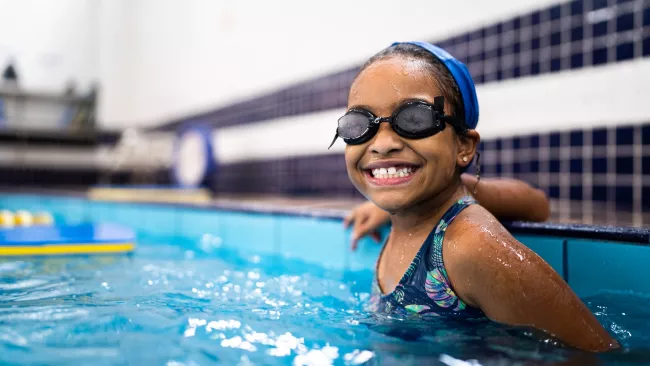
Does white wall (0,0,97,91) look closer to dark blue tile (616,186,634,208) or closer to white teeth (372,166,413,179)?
dark blue tile (616,186,634,208)

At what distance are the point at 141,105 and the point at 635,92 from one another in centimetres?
905

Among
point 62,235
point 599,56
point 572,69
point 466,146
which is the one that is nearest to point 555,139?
point 572,69

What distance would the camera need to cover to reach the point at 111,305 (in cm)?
188

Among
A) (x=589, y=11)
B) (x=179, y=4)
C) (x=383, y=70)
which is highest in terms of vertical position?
(x=179, y=4)

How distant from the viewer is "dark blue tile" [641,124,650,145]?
323cm

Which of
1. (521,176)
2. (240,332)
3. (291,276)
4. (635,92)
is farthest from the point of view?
(521,176)

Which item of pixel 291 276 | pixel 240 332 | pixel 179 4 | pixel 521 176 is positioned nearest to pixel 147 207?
pixel 291 276

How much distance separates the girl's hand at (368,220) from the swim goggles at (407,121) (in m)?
0.88

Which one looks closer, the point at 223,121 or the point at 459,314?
the point at 459,314

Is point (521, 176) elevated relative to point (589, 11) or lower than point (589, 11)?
lower

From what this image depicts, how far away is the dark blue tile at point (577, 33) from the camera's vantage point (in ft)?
11.6

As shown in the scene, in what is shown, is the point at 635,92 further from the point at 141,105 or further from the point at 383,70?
the point at 141,105

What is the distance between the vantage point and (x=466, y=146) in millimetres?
1646

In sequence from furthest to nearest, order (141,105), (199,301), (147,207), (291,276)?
(141,105) < (147,207) < (291,276) < (199,301)
